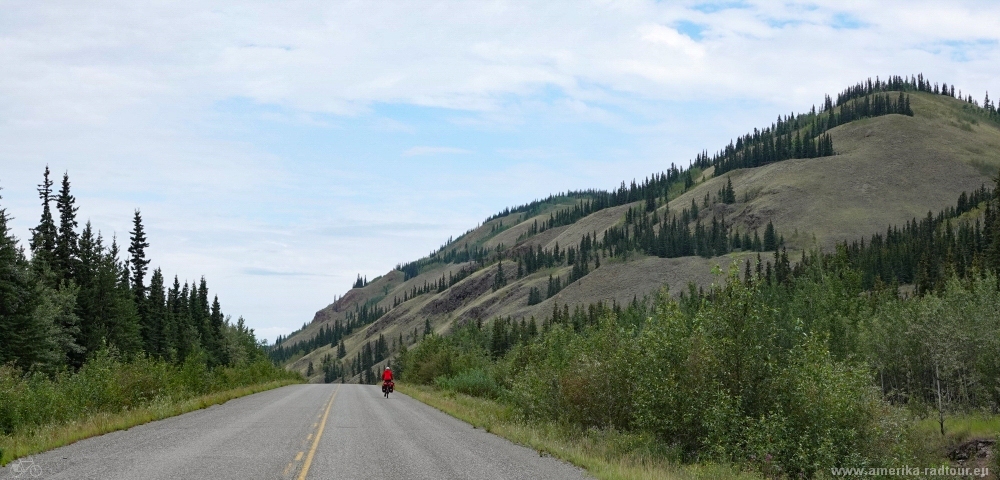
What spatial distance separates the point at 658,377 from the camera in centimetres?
2022

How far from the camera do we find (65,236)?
60688 mm

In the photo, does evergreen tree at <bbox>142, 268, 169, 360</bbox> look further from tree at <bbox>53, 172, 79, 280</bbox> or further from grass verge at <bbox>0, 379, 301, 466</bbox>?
grass verge at <bbox>0, 379, 301, 466</bbox>

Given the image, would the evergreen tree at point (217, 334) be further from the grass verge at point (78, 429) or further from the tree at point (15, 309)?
the grass verge at point (78, 429)

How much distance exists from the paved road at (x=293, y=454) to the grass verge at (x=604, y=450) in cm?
56

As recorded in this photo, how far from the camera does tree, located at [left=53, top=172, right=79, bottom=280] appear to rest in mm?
59750

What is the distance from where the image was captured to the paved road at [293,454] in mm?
12969

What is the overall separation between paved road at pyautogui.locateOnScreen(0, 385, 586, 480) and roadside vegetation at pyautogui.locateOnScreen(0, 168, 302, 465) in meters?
1.59

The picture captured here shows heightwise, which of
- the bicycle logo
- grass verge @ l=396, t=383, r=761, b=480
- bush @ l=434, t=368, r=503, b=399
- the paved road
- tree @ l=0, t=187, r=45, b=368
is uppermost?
tree @ l=0, t=187, r=45, b=368

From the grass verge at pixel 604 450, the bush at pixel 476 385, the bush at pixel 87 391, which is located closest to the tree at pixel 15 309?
the bush at pixel 87 391

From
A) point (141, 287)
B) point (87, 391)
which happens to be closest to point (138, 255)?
point (141, 287)

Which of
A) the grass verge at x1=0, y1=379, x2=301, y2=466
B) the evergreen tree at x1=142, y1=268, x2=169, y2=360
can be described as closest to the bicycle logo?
the grass verge at x1=0, y1=379, x2=301, y2=466

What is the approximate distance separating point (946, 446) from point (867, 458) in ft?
97.4

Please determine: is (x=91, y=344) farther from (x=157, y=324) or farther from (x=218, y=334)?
(x=218, y=334)

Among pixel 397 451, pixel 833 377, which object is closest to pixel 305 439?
pixel 397 451
